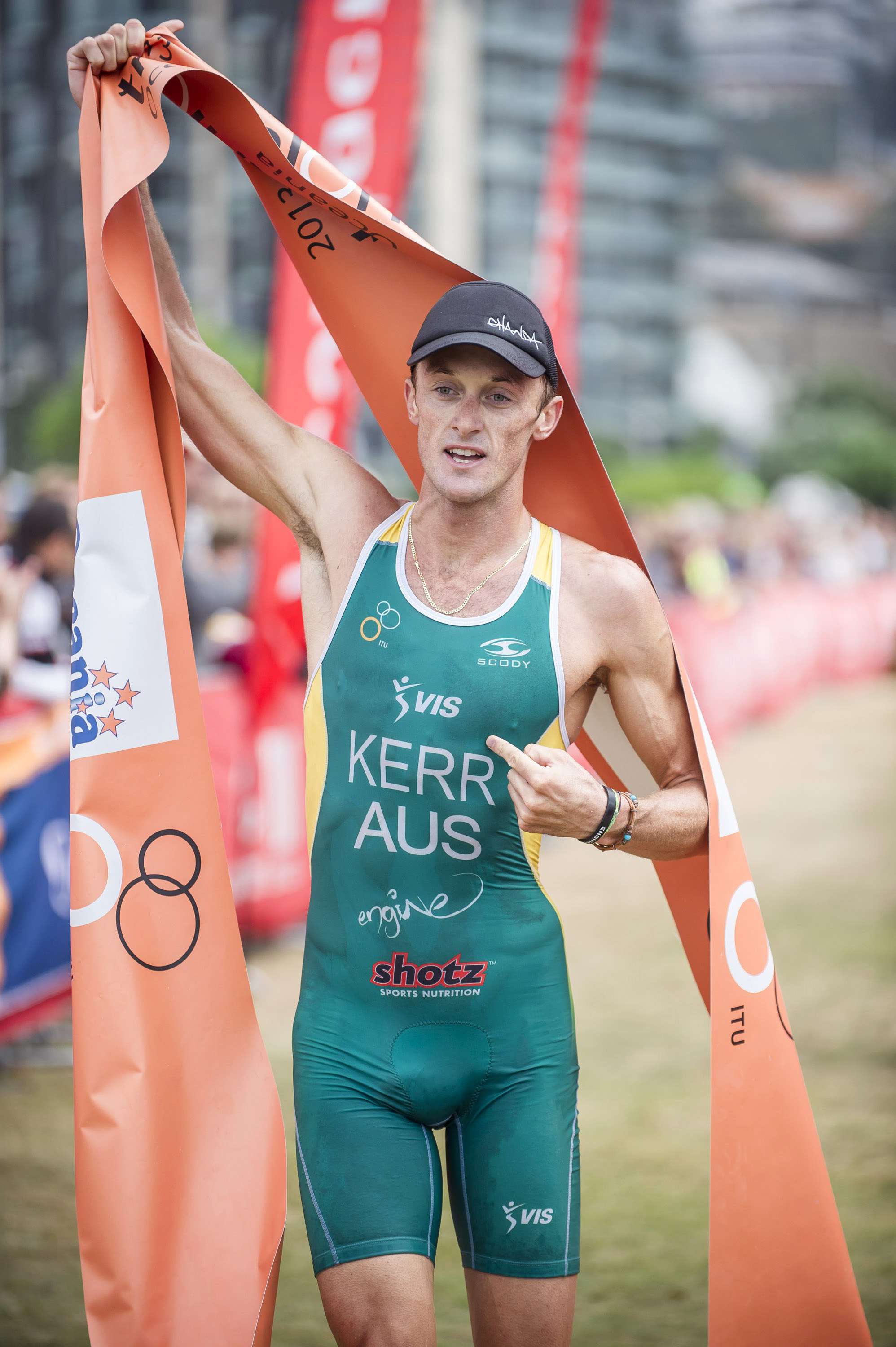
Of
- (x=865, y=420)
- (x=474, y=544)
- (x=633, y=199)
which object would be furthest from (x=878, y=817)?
(x=633, y=199)

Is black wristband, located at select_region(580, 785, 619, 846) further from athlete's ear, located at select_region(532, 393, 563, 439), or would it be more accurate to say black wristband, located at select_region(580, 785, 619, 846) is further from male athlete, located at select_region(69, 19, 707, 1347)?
athlete's ear, located at select_region(532, 393, 563, 439)

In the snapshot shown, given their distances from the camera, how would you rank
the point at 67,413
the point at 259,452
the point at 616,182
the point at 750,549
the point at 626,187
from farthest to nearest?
the point at 626,187 → the point at 616,182 → the point at 67,413 → the point at 750,549 → the point at 259,452

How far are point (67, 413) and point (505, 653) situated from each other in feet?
138

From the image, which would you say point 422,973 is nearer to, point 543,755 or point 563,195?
point 543,755

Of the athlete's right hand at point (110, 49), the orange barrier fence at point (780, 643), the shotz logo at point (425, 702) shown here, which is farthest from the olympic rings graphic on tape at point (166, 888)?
the orange barrier fence at point (780, 643)

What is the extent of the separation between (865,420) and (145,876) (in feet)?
214

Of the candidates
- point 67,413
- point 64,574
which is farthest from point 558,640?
point 67,413

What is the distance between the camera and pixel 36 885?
5840 millimetres

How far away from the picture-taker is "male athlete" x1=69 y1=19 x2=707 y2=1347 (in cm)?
277

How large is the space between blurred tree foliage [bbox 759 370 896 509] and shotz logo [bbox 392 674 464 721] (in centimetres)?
5024

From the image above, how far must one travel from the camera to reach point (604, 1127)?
5719 millimetres

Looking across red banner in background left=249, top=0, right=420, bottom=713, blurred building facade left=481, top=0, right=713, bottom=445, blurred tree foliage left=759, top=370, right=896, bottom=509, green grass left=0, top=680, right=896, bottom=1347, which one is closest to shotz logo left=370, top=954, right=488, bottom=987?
green grass left=0, top=680, right=896, bottom=1347

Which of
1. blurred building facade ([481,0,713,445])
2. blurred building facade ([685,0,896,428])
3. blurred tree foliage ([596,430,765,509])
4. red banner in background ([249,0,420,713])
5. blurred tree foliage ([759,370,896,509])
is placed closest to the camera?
red banner in background ([249,0,420,713])

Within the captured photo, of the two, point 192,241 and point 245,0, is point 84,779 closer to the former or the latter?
point 192,241
